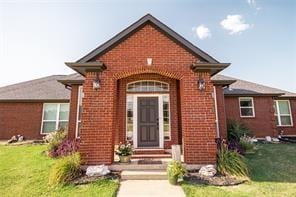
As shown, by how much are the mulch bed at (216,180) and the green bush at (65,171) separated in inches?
138

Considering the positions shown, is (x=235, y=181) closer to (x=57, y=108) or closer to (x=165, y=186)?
(x=165, y=186)

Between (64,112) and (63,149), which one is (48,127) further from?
(63,149)

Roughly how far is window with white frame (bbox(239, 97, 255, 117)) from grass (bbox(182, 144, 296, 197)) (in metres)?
5.48

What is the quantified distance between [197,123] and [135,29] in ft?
14.3

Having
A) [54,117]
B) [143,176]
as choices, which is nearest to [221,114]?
[143,176]

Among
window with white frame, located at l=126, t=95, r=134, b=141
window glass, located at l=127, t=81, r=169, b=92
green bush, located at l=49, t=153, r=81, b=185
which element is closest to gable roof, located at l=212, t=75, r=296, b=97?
window glass, located at l=127, t=81, r=169, b=92

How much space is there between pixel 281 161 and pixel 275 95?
7.72 metres

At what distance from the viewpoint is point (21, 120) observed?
558 inches

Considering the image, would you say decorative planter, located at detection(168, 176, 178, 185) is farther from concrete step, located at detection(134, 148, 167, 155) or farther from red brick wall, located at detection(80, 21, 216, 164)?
concrete step, located at detection(134, 148, 167, 155)

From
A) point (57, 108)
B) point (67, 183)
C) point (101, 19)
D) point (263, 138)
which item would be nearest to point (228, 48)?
point (263, 138)

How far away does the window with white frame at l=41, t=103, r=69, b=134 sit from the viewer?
46.5ft

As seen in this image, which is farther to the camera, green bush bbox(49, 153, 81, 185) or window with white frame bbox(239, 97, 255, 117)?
window with white frame bbox(239, 97, 255, 117)

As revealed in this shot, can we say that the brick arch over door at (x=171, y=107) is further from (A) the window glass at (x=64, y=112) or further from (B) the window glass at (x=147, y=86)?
(A) the window glass at (x=64, y=112)

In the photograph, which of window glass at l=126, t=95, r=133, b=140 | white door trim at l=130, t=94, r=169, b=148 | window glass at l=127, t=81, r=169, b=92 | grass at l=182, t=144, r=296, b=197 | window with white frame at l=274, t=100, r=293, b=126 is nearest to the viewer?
grass at l=182, t=144, r=296, b=197
